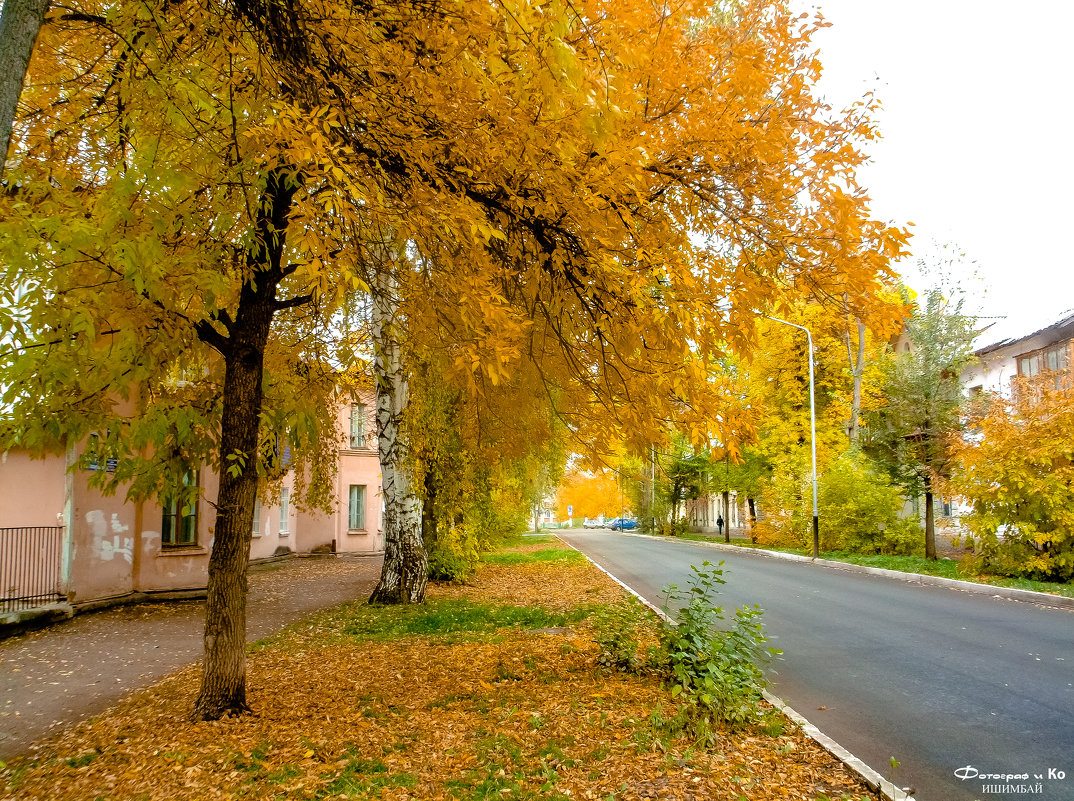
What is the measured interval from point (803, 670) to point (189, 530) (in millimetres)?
14881

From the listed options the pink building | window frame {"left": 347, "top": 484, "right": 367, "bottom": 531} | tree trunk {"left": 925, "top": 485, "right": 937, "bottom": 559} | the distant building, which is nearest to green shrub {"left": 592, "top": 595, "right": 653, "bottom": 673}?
the pink building

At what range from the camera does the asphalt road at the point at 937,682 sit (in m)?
4.69

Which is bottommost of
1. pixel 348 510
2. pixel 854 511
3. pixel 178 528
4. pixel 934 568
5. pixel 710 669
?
pixel 934 568

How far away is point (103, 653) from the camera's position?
9.91m

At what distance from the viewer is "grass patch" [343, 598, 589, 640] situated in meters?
10.4

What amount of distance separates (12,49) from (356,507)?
97.5 feet

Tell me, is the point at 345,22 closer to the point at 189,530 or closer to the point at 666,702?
the point at 666,702

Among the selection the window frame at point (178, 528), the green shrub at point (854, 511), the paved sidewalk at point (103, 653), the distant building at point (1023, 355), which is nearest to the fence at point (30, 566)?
the paved sidewalk at point (103, 653)

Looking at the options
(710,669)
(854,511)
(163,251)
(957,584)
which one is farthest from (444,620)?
(854,511)

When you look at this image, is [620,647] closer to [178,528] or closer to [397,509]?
[397,509]

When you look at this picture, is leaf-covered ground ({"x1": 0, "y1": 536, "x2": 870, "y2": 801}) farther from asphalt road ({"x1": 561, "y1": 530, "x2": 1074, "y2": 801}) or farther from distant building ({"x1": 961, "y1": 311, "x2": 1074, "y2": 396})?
distant building ({"x1": 961, "y1": 311, "x2": 1074, "y2": 396})

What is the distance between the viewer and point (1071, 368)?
51.5 ft

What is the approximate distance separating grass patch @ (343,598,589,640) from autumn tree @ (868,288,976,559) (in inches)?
538

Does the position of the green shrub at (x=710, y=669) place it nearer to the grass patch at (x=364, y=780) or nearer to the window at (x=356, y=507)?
the grass patch at (x=364, y=780)
